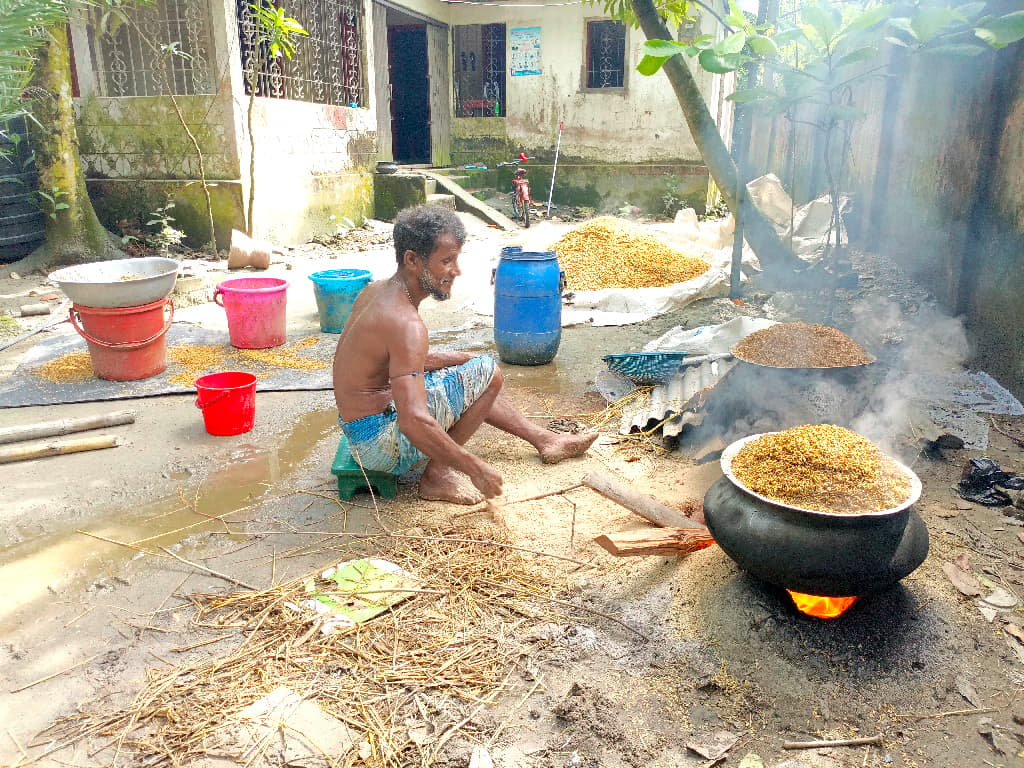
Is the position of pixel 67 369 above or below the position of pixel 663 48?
below

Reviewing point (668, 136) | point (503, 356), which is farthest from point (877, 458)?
point (668, 136)

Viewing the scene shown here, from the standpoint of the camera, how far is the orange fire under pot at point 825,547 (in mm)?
2129

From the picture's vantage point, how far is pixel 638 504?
9.61 ft

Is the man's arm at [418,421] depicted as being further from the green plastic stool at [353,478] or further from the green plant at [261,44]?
the green plant at [261,44]

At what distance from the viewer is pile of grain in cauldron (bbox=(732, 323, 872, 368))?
334 centimetres

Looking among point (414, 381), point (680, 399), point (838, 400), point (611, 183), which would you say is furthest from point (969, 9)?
point (611, 183)

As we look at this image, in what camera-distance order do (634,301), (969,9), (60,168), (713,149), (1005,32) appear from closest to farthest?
(1005,32)
(969,9)
(713,149)
(634,301)
(60,168)

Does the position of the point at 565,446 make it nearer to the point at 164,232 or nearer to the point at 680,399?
the point at 680,399

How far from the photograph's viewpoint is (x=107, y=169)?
908cm

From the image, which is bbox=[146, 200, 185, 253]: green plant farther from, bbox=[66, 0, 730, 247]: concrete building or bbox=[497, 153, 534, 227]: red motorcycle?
bbox=[497, 153, 534, 227]: red motorcycle

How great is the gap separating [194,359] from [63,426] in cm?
146

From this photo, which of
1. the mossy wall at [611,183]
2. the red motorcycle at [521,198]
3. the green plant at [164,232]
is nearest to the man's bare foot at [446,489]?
the green plant at [164,232]

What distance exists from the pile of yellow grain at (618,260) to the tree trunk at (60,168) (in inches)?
207

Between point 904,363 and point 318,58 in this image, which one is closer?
point 904,363
